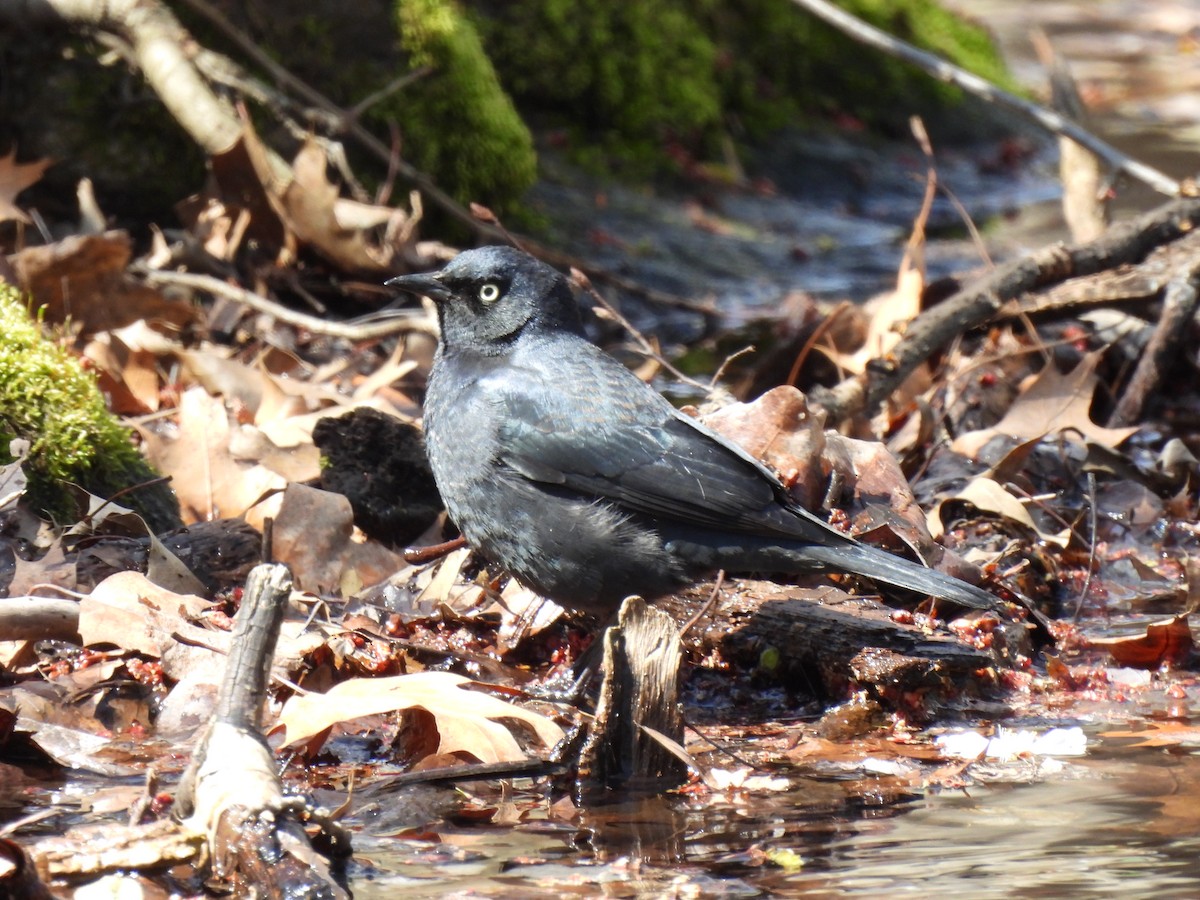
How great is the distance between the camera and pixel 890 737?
409 cm

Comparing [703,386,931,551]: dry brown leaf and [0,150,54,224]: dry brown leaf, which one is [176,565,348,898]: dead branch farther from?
[0,150,54,224]: dry brown leaf

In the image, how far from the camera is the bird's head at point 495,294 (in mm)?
4984

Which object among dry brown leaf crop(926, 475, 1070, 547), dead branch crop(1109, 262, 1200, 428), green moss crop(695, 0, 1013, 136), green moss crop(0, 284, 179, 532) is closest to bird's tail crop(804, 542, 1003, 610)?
dry brown leaf crop(926, 475, 1070, 547)

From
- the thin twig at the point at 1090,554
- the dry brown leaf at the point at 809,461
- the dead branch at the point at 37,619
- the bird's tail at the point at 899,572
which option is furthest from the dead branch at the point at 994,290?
the dead branch at the point at 37,619

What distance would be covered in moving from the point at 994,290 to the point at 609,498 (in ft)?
8.75

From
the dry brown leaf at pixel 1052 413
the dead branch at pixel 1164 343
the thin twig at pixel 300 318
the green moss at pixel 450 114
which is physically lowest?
the dry brown leaf at pixel 1052 413

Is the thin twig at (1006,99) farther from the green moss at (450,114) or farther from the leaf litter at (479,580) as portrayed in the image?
the green moss at (450,114)

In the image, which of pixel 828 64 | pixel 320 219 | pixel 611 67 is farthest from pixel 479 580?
pixel 828 64

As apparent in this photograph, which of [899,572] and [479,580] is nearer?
[899,572]

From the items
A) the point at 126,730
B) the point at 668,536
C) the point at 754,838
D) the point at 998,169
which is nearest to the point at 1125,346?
the point at 668,536

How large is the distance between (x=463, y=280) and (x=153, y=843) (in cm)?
253

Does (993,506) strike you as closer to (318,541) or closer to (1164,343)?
(1164,343)

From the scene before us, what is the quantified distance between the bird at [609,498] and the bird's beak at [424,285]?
41cm

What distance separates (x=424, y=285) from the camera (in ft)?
16.3
